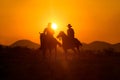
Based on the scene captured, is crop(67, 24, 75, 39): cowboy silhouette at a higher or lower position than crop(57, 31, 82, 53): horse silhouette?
higher

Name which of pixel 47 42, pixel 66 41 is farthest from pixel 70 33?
pixel 47 42

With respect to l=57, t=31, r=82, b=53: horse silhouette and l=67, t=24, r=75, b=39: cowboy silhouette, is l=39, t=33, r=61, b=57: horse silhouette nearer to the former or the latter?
l=57, t=31, r=82, b=53: horse silhouette

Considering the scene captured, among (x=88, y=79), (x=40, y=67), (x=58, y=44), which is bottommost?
(x=88, y=79)

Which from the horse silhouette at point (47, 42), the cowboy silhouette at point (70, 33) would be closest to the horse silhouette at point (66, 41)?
the cowboy silhouette at point (70, 33)

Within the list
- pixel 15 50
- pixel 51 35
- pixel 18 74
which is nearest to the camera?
pixel 18 74

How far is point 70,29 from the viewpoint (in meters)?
37.2

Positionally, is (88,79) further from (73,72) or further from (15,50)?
(15,50)

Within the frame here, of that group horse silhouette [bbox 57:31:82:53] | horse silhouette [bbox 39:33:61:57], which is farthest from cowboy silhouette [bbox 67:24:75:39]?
horse silhouette [bbox 39:33:61:57]

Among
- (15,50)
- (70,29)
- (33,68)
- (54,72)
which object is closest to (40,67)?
(33,68)

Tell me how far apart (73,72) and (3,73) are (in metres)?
4.18

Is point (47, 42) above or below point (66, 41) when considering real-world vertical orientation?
below

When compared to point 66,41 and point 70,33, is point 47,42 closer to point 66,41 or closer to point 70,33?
point 66,41

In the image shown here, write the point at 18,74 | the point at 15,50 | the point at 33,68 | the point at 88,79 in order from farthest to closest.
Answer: the point at 15,50
the point at 33,68
the point at 18,74
the point at 88,79

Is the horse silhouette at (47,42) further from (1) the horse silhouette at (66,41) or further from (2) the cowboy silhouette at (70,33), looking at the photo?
(2) the cowboy silhouette at (70,33)
